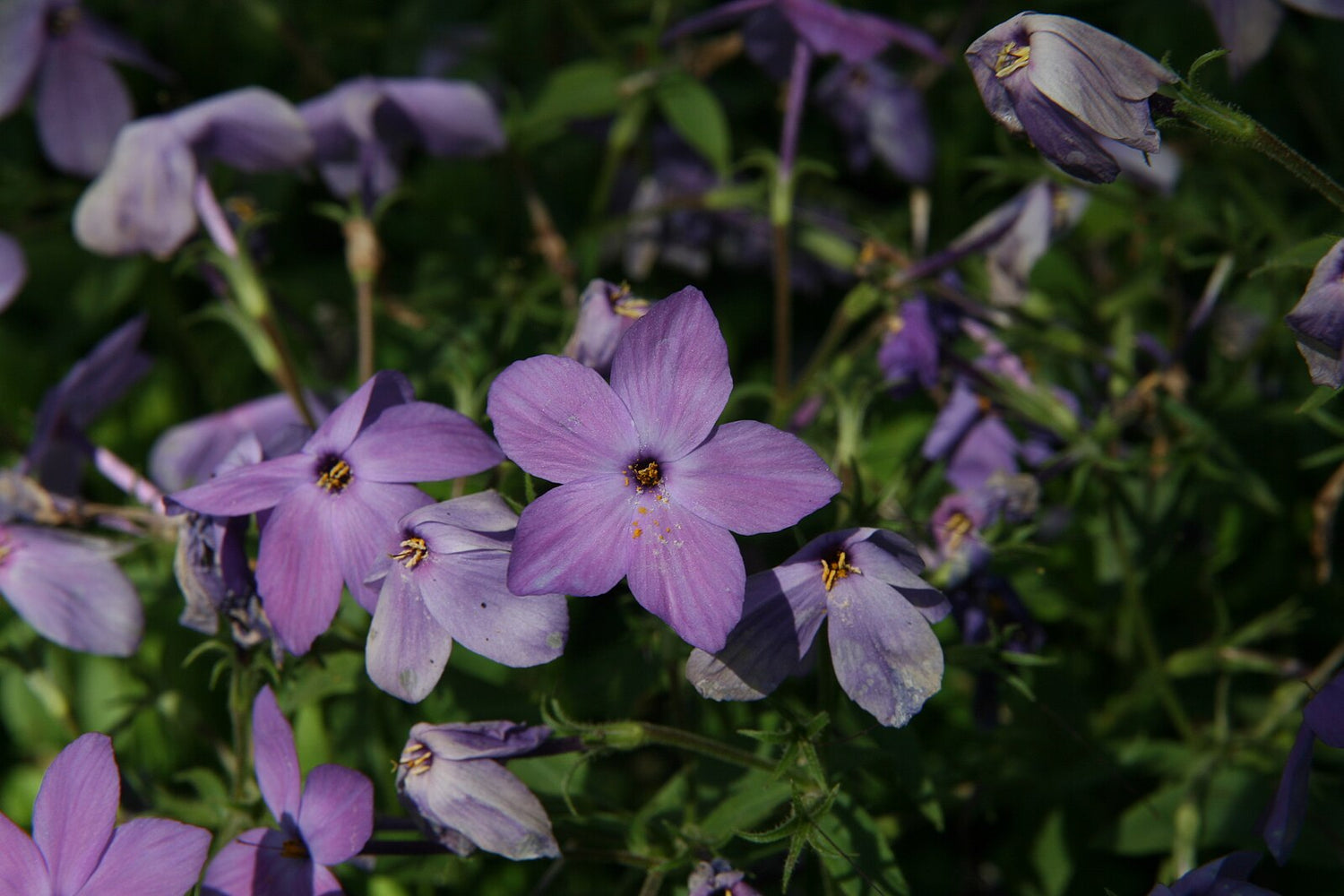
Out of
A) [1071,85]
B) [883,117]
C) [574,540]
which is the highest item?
[1071,85]

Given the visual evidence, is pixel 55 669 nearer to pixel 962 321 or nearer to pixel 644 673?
pixel 644 673

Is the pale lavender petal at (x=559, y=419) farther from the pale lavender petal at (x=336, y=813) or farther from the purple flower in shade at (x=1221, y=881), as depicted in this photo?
the purple flower in shade at (x=1221, y=881)

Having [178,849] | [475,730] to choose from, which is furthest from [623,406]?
[178,849]

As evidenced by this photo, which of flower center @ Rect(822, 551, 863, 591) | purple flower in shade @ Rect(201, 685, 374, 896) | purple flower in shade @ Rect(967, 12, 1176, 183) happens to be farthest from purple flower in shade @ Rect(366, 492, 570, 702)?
purple flower in shade @ Rect(967, 12, 1176, 183)

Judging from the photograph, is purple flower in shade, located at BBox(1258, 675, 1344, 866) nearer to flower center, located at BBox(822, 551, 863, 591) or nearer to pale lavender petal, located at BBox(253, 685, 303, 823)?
flower center, located at BBox(822, 551, 863, 591)

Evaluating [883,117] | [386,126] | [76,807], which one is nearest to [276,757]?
[76,807]

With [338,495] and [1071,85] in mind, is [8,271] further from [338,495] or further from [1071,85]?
[1071,85]
